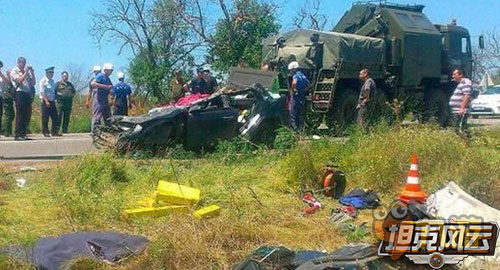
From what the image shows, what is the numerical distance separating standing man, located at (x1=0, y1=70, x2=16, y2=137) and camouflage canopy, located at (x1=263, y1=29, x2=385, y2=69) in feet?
19.8

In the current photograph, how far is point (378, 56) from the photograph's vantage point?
17.0 meters

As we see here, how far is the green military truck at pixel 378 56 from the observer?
16.1m

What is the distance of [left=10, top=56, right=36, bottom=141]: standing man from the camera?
583 inches

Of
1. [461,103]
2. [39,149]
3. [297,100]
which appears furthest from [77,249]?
[461,103]

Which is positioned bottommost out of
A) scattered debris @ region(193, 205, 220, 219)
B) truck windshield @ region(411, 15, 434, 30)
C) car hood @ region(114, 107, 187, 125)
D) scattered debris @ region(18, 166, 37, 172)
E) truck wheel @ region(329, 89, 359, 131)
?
truck wheel @ region(329, 89, 359, 131)

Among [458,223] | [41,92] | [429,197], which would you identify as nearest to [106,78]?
[41,92]

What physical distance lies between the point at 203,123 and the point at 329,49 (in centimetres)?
644

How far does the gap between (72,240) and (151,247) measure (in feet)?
2.13

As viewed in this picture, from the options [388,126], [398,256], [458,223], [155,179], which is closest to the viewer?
[398,256]

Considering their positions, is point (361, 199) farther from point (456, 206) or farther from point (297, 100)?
point (297, 100)

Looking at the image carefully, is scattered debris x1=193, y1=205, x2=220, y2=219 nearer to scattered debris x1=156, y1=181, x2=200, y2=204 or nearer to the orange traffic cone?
scattered debris x1=156, y1=181, x2=200, y2=204

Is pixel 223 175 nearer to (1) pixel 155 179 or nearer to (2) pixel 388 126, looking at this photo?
(1) pixel 155 179

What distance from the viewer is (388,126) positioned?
32.2ft

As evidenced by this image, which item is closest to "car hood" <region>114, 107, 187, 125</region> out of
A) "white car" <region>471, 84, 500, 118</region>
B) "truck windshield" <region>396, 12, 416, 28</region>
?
"truck windshield" <region>396, 12, 416, 28</region>
